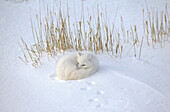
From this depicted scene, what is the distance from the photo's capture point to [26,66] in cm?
245

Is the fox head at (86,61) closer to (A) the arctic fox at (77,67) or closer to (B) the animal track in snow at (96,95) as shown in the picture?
(A) the arctic fox at (77,67)

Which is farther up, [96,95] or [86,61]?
[86,61]

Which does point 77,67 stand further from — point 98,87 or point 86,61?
point 98,87

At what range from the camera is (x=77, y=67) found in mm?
1870

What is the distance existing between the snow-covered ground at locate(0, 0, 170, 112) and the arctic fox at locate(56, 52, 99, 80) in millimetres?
57

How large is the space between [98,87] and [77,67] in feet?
0.95

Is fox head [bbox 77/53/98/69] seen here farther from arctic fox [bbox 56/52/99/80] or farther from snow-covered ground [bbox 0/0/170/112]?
snow-covered ground [bbox 0/0/170/112]

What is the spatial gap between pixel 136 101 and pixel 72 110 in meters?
A: 0.51

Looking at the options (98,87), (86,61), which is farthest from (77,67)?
(98,87)

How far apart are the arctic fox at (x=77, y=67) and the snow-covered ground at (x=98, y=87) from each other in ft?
0.19

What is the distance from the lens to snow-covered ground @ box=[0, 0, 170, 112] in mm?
1529

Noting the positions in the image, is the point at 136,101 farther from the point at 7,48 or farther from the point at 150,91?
the point at 7,48

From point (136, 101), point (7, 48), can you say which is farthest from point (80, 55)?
point (7, 48)

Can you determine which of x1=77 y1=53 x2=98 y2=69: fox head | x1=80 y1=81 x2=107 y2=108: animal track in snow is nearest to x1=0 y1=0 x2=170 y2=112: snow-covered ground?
x1=80 y1=81 x2=107 y2=108: animal track in snow
